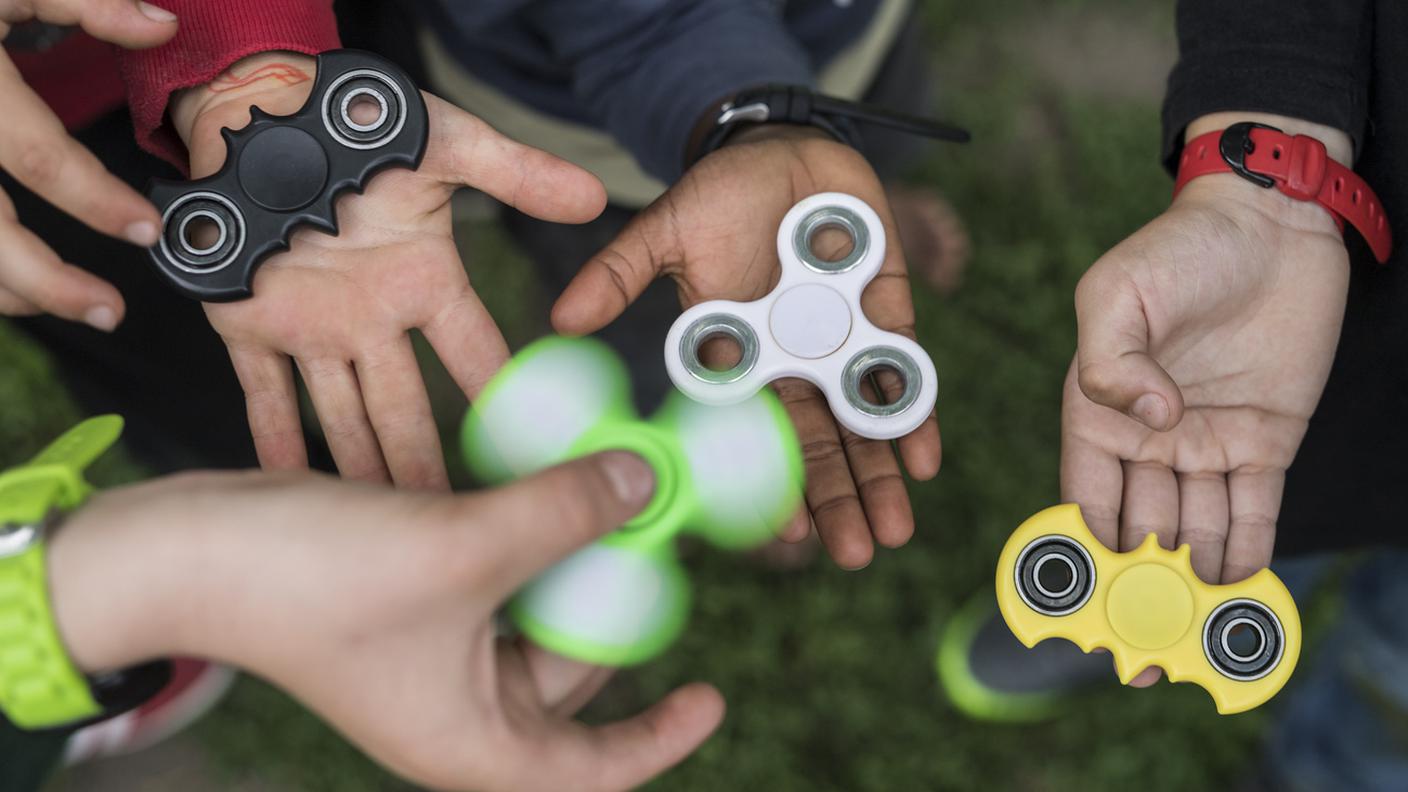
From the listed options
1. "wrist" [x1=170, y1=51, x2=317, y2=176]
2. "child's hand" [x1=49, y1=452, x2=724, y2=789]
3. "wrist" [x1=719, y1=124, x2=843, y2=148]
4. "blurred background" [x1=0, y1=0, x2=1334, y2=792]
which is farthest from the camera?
"blurred background" [x1=0, y1=0, x2=1334, y2=792]

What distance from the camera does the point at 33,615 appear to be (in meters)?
1.07

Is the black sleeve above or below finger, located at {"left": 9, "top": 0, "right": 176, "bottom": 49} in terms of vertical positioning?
below

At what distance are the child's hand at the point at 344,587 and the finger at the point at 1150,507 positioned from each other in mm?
774

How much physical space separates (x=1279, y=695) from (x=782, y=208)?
167 cm

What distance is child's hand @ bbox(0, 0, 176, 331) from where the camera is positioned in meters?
1.21

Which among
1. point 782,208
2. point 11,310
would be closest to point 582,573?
point 782,208

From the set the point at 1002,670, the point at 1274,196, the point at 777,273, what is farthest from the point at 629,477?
the point at 1002,670

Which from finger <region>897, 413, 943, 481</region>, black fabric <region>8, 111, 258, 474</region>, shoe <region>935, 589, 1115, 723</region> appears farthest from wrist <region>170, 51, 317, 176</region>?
shoe <region>935, 589, 1115, 723</region>

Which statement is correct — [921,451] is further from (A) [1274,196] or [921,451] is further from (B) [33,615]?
(B) [33,615]

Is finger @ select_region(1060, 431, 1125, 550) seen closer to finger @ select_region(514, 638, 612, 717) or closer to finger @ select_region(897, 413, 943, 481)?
finger @ select_region(897, 413, 943, 481)

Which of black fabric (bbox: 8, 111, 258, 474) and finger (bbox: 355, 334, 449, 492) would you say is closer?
finger (bbox: 355, 334, 449, 492)

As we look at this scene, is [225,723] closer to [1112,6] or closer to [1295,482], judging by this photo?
[1295,482]

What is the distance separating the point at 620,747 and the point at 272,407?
2.27 feet

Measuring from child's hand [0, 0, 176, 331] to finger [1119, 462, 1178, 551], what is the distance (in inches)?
53.1
